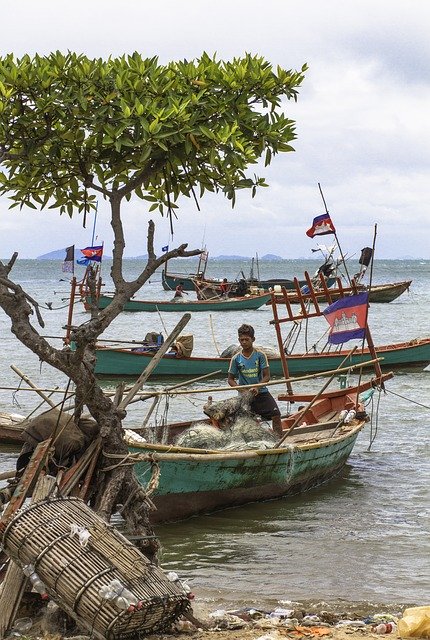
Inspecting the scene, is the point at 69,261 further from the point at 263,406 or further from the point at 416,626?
the point at 416,626

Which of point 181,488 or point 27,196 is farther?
point 181,488

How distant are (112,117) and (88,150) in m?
0.61

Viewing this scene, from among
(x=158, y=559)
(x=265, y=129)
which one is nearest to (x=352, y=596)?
(x=158, y=559)

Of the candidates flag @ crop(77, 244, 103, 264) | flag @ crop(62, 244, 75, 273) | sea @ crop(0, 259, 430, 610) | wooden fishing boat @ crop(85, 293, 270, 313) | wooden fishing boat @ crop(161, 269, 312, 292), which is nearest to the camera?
sea @ crop(0, 259, 430, 610)

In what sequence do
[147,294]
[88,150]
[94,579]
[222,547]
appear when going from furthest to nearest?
1. [147,294]
2. [222,547]
3. [88,150]
4. [94,579]

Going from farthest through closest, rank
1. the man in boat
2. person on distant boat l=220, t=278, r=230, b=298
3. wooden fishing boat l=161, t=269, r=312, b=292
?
wooden fishing boat l=161, t=269, r=312, b=292 < person on distant boat l=220, t=278, r=230, b=298 < the man in boat

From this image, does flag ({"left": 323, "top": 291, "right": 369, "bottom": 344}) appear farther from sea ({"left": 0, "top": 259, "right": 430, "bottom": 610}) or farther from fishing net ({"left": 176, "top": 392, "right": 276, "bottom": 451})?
fishing net ({"left": 176, "top": 392, "right": 276, "bottom": 451})

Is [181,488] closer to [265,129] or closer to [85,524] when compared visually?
[85,524]

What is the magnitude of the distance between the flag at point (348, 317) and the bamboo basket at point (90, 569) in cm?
698

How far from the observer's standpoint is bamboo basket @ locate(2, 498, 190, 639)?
5855 mm

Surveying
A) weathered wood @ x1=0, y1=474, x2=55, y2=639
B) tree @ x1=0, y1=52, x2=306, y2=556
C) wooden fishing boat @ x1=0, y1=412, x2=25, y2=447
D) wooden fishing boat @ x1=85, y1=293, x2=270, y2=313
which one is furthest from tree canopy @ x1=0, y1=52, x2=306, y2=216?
wooden fishing boat @ x1=85, y1=293, x2=270, y2=313

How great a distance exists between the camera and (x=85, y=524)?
20.6 ft

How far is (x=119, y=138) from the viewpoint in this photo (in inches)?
248

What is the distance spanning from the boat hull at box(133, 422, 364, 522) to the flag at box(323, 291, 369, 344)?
1744 millimetres
